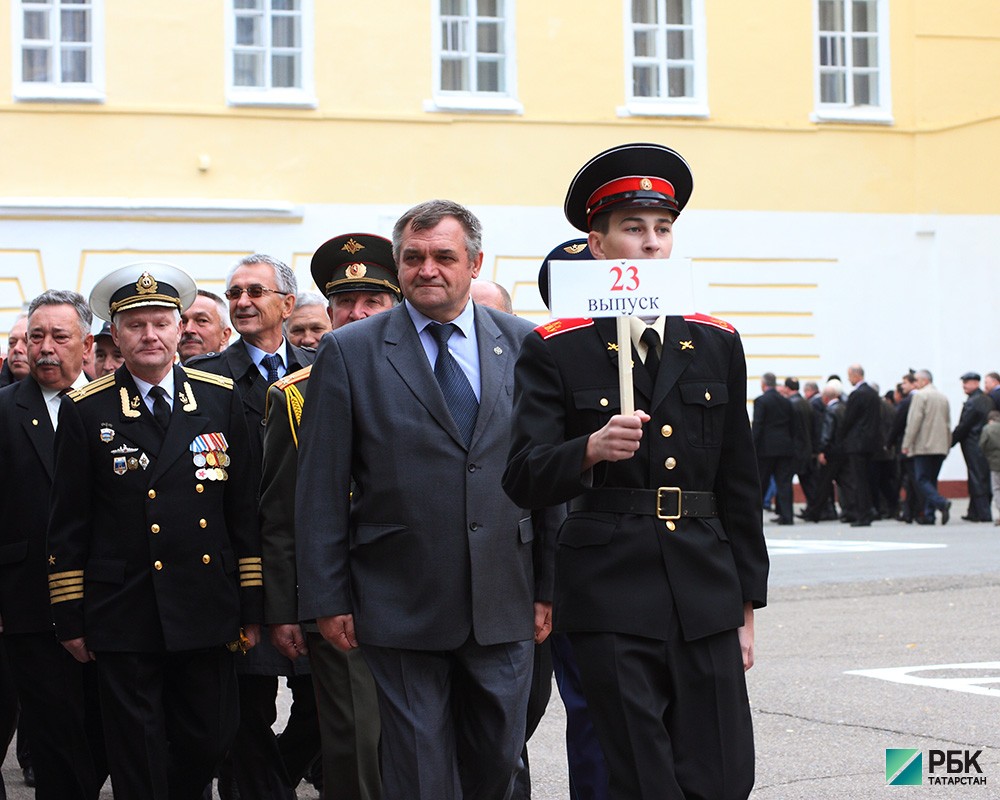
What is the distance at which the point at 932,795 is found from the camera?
6.71m

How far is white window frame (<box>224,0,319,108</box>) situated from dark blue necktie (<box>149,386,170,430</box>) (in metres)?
17.8

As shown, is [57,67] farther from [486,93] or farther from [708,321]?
[708,321]

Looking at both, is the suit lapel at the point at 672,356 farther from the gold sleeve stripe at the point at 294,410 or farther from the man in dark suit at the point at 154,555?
the man in dark suit at the point at 154,555

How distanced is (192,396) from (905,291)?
21.8 meters

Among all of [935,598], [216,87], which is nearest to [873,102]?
[216,87]

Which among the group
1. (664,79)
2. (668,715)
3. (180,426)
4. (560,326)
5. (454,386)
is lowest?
(668,715)

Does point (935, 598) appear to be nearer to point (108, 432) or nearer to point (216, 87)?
point (108, 432)

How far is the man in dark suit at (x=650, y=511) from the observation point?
4371 millimetres

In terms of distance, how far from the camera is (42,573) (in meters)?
6.75

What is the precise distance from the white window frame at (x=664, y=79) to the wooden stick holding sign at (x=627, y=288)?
21.1m

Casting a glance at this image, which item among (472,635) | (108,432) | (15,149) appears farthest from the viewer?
(15,149)

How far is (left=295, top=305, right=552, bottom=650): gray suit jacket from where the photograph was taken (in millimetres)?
5070

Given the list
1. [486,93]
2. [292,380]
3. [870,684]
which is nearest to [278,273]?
[292,380]

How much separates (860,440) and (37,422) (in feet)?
56.7
